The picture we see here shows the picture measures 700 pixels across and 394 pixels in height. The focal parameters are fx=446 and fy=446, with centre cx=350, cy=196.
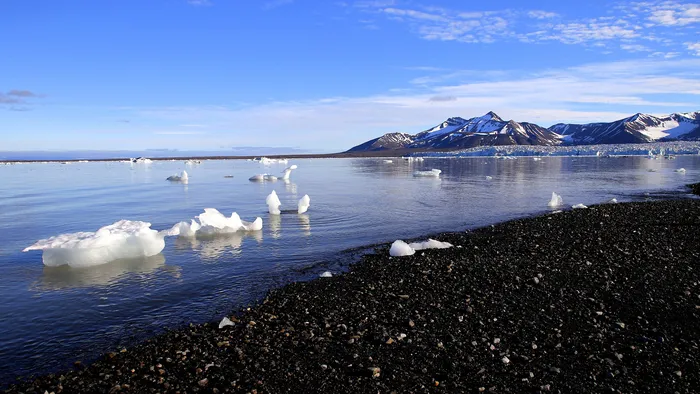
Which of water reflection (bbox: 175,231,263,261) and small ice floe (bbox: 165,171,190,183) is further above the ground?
small ice floe (bbox: 165,171,190,183)

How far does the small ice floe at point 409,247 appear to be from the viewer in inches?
444

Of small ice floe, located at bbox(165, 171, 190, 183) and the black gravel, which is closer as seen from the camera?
the black gravel

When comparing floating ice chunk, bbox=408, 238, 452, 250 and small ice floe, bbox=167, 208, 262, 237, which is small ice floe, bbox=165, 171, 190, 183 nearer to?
small ice floe, bbox=167, 208, 262, 237

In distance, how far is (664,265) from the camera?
9539 millimetres

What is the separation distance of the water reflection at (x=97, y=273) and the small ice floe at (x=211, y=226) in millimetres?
2815

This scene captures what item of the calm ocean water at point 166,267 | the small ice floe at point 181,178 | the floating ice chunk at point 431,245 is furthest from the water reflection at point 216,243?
the small ice floe at point 181,178

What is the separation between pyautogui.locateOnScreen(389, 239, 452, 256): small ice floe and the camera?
37.0 ft

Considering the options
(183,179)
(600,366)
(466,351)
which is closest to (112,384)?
(466,351)

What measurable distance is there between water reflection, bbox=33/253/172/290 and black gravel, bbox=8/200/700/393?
412cm

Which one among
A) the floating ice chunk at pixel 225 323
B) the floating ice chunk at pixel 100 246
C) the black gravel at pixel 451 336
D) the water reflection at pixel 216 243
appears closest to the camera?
the black gravel at pixel 451 336

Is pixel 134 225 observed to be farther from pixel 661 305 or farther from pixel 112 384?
pixel 661 305

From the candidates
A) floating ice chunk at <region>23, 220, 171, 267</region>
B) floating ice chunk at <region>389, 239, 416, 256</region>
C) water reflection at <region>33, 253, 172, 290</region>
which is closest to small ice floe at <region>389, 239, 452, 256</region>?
floating ice chunk at <region>389, 239, 416, 256</region>

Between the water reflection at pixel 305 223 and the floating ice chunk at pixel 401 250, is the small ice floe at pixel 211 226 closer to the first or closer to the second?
the water reflection at pixel 305 223

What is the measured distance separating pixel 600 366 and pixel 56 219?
66.3 ft
